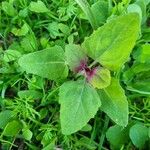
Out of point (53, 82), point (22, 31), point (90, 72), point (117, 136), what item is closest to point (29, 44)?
point (22, 31)

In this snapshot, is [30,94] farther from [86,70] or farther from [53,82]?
[86,70]

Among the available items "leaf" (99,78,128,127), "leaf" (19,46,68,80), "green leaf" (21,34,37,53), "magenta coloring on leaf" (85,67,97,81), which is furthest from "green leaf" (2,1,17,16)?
"leaf" (99,78,128,127)

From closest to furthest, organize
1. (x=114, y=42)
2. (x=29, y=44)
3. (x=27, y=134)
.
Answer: (x=114, y=42) < (x=27, y=134) < (x=29, y=44)

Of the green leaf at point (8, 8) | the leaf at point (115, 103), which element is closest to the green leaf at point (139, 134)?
the leaf at point (115, 103)

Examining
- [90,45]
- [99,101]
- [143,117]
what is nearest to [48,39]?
[90,45]

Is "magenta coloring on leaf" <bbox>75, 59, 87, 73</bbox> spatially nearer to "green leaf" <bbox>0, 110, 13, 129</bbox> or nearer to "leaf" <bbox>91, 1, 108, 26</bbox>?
"leaf" <bbox>91, 1, 108, 26</bbox>

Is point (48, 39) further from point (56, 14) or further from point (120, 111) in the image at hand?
point (120, 111)
